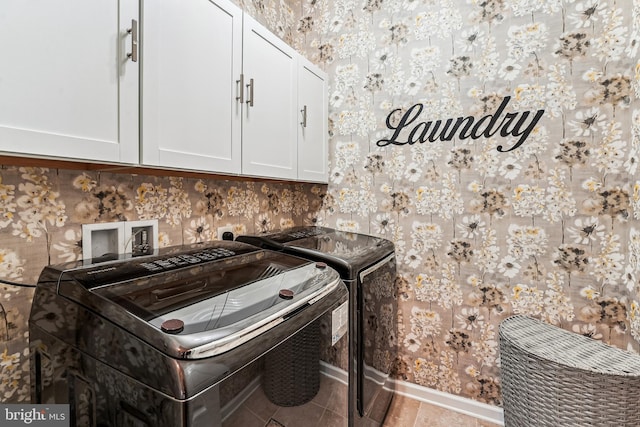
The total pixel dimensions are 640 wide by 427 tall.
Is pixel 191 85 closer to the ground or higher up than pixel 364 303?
higher up

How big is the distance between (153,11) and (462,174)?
1705mm

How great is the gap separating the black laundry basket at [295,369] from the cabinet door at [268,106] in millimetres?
799

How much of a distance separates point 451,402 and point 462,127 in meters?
1.72

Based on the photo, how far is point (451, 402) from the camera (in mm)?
1838

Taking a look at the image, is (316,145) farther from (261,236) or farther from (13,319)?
(13,319)

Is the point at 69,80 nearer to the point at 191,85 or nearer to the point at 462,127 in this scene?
the point at 191,85

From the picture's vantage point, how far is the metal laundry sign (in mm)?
1654

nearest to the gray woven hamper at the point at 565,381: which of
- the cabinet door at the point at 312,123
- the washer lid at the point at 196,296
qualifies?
the washer lid at the point at 196,296

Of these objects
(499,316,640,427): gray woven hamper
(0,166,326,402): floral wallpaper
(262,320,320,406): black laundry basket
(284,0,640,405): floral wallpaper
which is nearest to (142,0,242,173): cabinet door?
(0,166,326,402): floral wallpaper

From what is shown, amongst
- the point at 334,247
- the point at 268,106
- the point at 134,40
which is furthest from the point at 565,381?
the point at 134,40

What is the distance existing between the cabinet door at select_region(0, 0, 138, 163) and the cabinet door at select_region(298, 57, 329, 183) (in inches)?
41.1

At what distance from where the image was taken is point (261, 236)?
1.58 m

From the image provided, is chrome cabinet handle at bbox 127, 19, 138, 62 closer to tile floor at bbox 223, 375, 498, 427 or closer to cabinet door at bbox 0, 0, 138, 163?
cabinet door at bbox 0, 0, 138, 163

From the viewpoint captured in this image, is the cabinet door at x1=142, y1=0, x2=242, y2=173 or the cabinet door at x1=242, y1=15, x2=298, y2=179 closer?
the cabinet door at x1=142, y1=0, x2=242, y2=173
